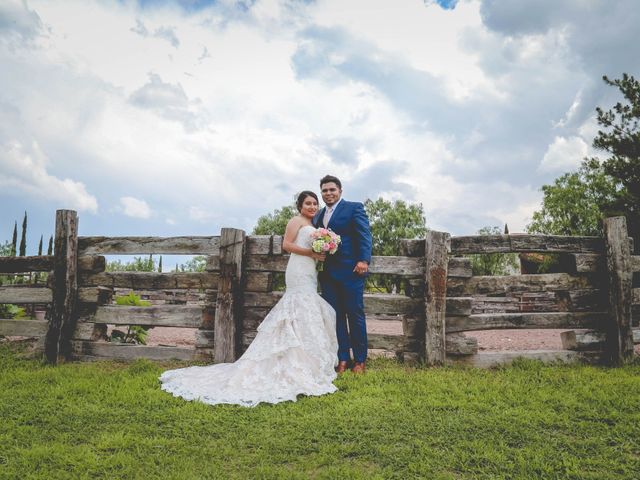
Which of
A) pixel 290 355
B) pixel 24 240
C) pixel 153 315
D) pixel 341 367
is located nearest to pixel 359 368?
pixel 341 367

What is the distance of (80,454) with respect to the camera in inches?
132

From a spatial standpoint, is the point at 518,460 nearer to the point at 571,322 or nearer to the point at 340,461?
the point at 340,461

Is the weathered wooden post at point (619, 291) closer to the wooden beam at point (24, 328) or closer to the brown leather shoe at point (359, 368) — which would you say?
the brown leather shoe at point (359, 368)

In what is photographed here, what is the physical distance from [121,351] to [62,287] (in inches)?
56.2

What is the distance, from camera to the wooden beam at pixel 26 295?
7.29 meters

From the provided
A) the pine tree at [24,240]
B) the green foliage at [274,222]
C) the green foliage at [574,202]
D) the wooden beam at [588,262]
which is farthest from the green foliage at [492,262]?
the pine tree at [24,240]

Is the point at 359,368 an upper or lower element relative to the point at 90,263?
lower

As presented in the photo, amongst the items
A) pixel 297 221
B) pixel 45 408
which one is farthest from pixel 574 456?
pixel 45 408

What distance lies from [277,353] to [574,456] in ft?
10.6

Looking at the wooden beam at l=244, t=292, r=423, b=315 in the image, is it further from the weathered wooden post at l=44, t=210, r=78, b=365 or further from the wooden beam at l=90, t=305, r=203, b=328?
the weathered wooden post at l=44, t=210, r=78, b=365

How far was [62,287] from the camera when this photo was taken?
275 inches

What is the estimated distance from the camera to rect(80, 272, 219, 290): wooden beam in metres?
6.75

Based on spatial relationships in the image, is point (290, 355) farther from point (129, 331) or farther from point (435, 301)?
point (129, 331)

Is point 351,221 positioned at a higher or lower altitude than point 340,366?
higher
